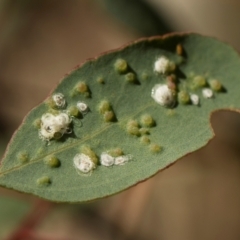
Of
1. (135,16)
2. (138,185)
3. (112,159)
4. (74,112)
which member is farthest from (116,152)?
(138,185)

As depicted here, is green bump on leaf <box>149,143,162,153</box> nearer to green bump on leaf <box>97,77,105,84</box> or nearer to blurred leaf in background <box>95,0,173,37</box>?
green bump on leaf <box>97,77,105,84</box>

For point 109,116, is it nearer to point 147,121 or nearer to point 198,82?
point 147,121

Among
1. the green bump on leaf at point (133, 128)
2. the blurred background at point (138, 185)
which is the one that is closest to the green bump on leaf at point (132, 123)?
the green bump on leaf at point (133, 128)

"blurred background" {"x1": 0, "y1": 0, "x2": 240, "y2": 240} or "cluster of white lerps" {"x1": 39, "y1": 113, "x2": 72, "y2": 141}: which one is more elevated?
"cluster of white lerps" {"x1": 39, "y1": 113, "x2": 72, "y2": 141}

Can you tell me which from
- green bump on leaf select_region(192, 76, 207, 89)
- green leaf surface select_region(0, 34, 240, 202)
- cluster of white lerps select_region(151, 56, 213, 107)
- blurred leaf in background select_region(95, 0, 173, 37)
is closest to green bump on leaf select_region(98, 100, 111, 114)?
green leaf surface select_region(0, 34, 240, 202)

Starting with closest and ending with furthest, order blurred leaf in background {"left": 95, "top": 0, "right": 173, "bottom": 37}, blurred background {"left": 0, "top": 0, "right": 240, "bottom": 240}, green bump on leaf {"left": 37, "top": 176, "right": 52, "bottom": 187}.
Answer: green bump on leaf {"left": 37, "top": 176, "right": 52, "bottom": 187}
blurred leaf in background {"left": 95, "top": 0, "right": 173, "bottom": 37}
blurred background {"left": 0, "top": 0, "right": 240, "bottom": 240}

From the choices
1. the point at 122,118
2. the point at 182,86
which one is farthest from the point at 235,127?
the point at 122,118

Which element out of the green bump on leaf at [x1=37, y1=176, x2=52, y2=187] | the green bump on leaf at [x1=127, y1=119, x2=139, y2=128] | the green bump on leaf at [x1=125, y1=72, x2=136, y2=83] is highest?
the green bump on leaf at [x1=125, y1=72, x2=136, y2=83]

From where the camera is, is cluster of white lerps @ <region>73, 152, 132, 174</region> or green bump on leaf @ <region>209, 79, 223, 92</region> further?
green bump on leaf @ <region>209, 79, 223, 92</region>
